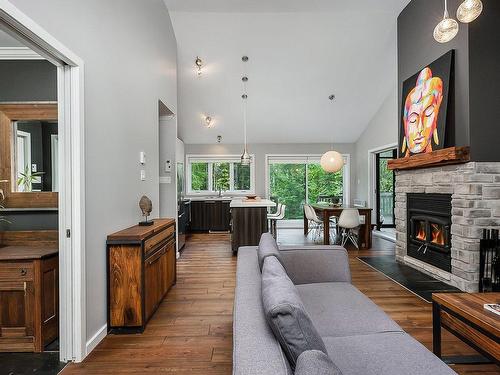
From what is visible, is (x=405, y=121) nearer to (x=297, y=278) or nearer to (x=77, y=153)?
(x=297, y=278)

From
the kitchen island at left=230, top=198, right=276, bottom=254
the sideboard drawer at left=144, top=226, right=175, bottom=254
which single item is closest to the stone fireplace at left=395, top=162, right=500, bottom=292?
the kitchen island at left=230, top=198, right=276, bottom=254

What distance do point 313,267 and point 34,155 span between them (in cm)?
274

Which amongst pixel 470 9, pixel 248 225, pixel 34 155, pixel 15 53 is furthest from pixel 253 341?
pixel 248 225

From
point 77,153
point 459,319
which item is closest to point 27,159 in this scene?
point 77,153

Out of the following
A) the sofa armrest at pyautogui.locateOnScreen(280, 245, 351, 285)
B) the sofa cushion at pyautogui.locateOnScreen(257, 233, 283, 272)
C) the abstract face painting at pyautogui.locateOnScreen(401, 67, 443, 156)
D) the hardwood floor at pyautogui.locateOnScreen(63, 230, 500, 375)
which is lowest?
the hardwood floor at pyautogui.locateOnScreen(63, 230, 500, 375)

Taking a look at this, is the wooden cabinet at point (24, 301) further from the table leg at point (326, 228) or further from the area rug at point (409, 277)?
the table leg at point (326, 228)

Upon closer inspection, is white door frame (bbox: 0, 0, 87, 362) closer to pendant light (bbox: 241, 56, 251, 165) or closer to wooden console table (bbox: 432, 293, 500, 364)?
wooden console table (bbox: 432, 293, 500, 364)

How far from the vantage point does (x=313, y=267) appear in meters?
2.53

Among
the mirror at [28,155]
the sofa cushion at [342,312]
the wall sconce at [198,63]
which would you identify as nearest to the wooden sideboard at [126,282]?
the mirror at [28,155]

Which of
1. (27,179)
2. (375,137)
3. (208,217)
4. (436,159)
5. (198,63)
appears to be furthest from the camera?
(208,217)

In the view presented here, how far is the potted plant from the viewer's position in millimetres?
2816

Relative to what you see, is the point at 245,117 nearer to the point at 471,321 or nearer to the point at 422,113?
the point at 422,113

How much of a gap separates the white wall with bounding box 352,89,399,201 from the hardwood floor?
12.1ft

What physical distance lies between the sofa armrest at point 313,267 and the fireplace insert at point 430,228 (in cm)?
204
